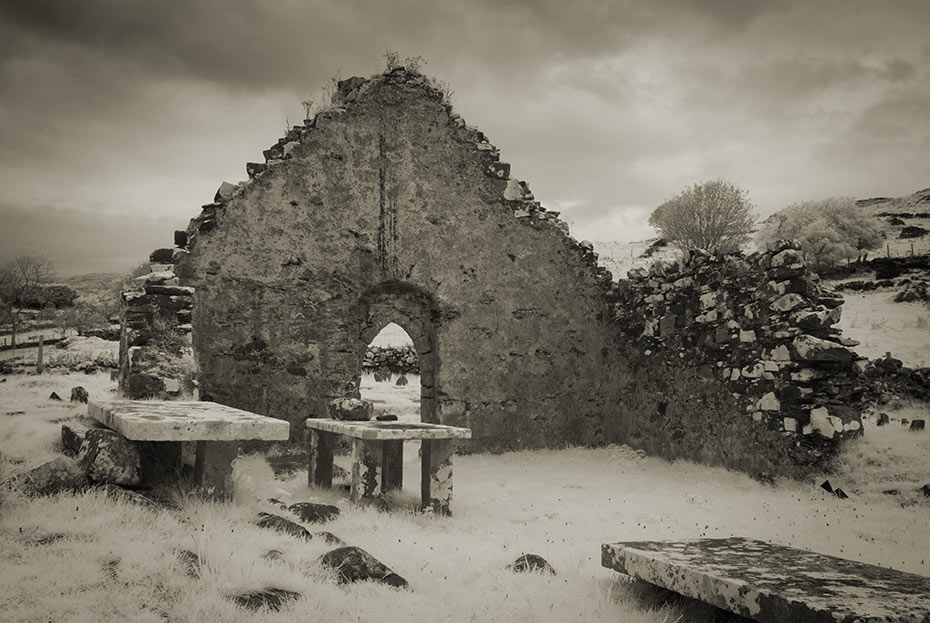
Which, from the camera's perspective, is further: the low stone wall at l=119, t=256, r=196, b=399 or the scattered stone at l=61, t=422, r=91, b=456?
the low stone wall at l=119, t=256, r=196, b=399

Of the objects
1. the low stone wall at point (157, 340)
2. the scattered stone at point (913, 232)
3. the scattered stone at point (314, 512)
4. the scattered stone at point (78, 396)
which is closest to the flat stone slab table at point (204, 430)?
the scattered stone at point (314, 512)

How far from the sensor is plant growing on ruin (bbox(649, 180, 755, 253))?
30125mm

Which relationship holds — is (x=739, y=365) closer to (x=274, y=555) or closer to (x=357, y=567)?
(x=357, y=567)

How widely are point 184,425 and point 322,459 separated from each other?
2993mm

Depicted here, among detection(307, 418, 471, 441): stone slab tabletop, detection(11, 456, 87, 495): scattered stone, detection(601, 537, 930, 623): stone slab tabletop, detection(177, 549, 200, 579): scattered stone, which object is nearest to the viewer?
detection(601, 537, 930, 623): stone slab tabletop

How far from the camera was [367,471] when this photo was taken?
6.27 m

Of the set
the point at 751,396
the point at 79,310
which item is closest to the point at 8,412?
the point at 751,396

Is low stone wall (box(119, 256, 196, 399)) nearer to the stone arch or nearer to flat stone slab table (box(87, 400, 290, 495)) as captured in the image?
flat stone slab table (box(87, 400, 290, 495))

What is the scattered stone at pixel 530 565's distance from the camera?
427 centimetres

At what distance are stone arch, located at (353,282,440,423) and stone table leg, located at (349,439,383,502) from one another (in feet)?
13.3

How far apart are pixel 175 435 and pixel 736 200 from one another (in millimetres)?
30258

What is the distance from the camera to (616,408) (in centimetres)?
1098

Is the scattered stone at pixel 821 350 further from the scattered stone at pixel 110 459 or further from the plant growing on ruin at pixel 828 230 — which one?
the plant growing on ruin at pixel 828 230

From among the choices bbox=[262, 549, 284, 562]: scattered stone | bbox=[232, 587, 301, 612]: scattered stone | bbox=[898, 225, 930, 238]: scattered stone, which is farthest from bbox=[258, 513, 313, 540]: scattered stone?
bbox=[898, 225, 930, 238]: scattered stone
